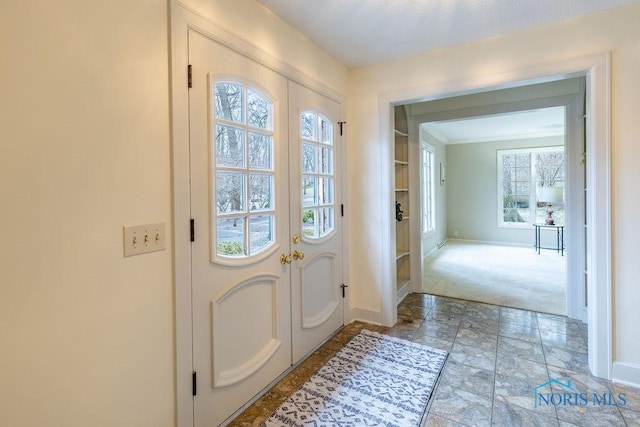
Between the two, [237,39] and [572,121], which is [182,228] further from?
[572,121]

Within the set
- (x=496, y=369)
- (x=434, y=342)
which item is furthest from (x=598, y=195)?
(x=434, y=342)

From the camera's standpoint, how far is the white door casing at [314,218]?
228 cm

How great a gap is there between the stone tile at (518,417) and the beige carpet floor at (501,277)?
189cm

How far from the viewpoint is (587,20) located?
83.7 inches

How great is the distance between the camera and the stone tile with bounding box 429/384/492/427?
1739 mm

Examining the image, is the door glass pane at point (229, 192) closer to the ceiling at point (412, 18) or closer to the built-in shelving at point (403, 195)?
the ceiling at point (412, 18)

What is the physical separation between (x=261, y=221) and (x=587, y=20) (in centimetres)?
257

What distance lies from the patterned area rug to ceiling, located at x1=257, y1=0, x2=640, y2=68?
2435 mm

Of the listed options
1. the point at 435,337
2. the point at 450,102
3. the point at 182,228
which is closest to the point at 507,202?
the point at 450,102

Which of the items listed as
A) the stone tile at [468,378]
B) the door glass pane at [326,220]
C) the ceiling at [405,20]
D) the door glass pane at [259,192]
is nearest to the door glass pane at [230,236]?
the door glass pane at [259,192]

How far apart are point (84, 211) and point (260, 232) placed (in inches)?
37.4

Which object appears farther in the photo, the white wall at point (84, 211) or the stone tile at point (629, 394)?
the stone tile at point (629, 394)

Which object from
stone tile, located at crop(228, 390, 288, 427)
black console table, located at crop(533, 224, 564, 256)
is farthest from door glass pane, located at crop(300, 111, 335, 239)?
black console table, located at crop(533, 224, 564, 256)

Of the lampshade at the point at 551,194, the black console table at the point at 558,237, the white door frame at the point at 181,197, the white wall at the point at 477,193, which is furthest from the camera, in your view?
the white wall at the point at 477,193
